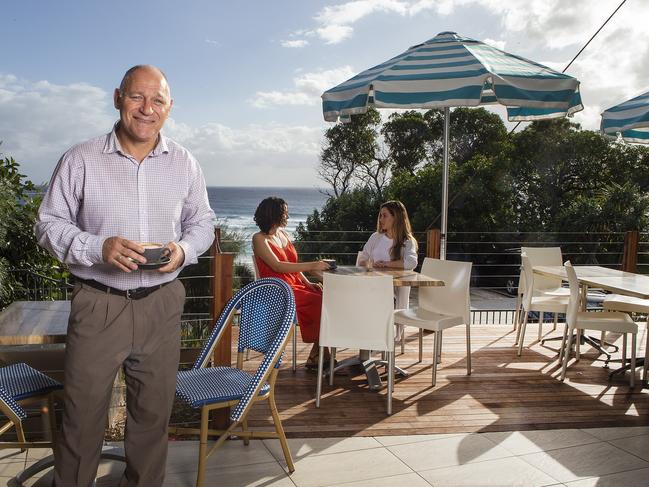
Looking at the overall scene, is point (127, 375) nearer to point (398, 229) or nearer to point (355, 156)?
point (398, 229)

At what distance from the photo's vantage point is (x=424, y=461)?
305 cm

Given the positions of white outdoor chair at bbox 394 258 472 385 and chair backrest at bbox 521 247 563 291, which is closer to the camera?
white outdoor chair at bbox 394 258 472 385

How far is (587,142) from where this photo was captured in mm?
21812

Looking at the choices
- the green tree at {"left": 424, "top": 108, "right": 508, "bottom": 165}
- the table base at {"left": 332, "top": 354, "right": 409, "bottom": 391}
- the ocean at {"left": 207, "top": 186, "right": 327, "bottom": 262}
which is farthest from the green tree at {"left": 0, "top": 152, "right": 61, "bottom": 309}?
the ocean at {"left": 207, "top": 186, "right": 327, "bottom": 262}

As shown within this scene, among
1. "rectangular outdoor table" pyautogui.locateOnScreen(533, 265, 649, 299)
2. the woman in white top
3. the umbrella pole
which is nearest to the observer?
"rectangular outdoor table" pyautogui.locateOnScreen(533, 265, 649, 299)

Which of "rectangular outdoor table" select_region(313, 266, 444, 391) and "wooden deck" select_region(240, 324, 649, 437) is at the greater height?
"rectangular outdoor table" select_region(313, 266, 444, 391)

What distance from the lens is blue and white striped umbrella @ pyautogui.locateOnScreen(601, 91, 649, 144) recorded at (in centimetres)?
506

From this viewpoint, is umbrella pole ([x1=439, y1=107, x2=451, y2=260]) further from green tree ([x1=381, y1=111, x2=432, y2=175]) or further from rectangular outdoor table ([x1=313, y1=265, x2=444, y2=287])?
green tree ([x1=381, y1=111, x2=432, y2=175])

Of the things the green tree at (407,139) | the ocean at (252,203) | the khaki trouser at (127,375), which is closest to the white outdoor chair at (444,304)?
the khaki trouser at (127,375)

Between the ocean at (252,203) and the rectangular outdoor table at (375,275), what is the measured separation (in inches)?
1417

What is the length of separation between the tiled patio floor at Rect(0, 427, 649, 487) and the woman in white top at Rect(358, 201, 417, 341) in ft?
5.74

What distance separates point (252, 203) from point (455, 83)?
48157 mm

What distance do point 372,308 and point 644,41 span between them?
23.0 meters

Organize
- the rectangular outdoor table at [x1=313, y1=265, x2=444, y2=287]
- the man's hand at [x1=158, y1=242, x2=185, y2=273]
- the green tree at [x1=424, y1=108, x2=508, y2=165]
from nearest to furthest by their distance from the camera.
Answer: the man's hand at [x1=158, y1=242, x2=185, y2=273], the rectangular outdoor table at [x1=313, y1=265, x2=444, y2=287], the green tree at [x1=424, y1=108, x2=508, y2=165]
